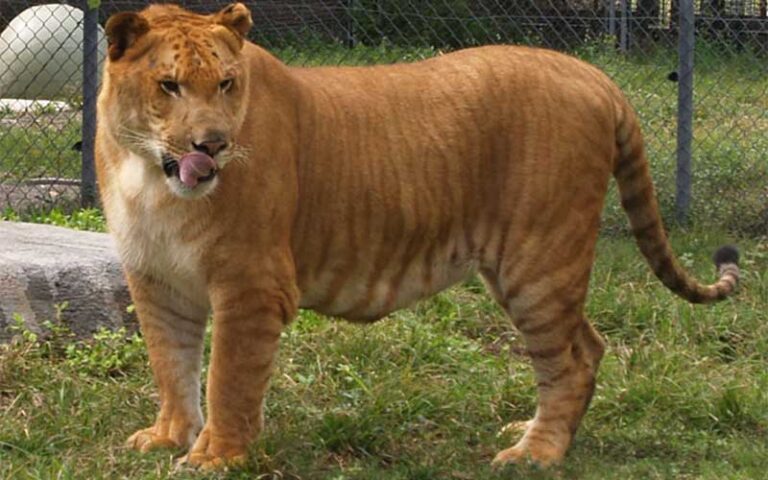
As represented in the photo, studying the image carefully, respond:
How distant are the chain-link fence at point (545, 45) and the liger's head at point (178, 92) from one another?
4.11 meters

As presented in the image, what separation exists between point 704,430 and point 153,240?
217 centimetres

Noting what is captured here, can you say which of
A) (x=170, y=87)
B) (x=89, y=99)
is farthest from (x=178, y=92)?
(x=89, y=99)

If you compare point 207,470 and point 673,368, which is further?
point 673,368

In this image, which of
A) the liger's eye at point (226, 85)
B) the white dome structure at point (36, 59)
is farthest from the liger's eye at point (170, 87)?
the white dome structure at point (36, 59)

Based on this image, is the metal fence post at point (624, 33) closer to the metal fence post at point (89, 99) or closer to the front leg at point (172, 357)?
the metal fence post at point (89, 99)

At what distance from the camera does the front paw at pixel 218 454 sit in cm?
477

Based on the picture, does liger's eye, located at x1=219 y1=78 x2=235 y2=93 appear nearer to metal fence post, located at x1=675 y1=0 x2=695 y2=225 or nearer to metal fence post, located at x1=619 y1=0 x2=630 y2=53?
metal fence post, located at x1=675 y1=0 x2=695 y2=225

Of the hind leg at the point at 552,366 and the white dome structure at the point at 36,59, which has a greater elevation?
the hind leg at the point at 552,366

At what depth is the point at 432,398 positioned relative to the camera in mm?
5680

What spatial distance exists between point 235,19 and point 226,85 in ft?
0.82

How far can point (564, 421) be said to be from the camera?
5.27 meters

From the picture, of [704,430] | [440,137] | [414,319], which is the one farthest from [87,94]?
[704,430]

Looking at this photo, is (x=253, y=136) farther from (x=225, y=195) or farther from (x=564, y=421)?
(x=564, y=421)

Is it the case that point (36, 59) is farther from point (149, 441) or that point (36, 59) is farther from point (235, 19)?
point (235, 19)
